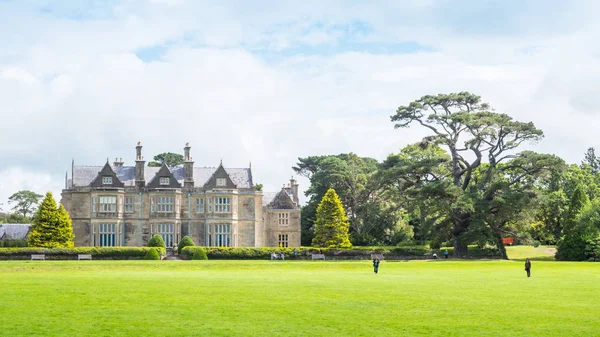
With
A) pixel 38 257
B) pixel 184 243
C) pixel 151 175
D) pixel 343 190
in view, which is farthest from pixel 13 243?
pixel 343 190

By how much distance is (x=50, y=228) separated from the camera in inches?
2446

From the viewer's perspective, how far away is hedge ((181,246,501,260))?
6019 centimetres

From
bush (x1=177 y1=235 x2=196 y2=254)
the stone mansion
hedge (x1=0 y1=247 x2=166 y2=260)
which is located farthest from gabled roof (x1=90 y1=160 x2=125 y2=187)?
hedge (x1=0 y1=247 x2=166 y2=260)

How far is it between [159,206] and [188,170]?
4379 millimetres

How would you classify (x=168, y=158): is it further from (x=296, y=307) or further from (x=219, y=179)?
(x=296, y=307)

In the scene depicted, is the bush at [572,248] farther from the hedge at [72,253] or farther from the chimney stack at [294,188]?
the hedge at [72,253]

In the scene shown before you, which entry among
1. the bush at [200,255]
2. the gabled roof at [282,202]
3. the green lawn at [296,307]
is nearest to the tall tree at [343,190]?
the gabled roof at [282,202]

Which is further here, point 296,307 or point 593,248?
point 593,248

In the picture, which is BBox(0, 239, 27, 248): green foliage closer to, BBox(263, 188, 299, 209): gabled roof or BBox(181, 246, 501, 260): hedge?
BBox(181, 246, 501, 260): hedge

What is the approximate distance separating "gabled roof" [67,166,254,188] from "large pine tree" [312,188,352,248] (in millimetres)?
7735

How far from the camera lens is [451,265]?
51.7 meters

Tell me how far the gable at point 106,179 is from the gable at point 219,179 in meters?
7.77

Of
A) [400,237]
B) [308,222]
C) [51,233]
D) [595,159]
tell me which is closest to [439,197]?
[400,237]

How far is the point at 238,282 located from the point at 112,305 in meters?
10.1
